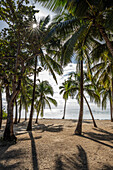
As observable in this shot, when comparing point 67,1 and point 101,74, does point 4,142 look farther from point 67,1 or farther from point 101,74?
point 101,74

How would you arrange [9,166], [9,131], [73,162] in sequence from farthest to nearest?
[9,131] < [73,162] < [9,166]

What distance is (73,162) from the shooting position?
4430mm

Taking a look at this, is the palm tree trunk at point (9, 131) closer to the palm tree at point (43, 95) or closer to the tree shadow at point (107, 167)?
the tree shadow at point (107, 167)

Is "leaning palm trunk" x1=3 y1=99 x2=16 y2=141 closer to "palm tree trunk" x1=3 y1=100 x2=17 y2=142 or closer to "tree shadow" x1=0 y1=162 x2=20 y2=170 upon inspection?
"palm tree trunk" x1=3 y1=100 x2=17 y2=142

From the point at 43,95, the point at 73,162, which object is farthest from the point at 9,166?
the point at 43,95

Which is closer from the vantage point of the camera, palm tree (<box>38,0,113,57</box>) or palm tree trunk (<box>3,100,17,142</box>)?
palm tree (<box>38,0,113,57</box>)

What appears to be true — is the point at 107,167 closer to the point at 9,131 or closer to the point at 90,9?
the point at 9,131

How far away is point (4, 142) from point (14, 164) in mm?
3500

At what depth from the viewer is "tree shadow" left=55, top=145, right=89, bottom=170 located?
4074mm

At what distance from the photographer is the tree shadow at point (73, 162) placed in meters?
4.07

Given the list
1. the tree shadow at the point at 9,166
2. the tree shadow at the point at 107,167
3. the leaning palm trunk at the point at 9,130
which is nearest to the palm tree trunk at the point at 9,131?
the leaning palm trunk at the point at 9,130

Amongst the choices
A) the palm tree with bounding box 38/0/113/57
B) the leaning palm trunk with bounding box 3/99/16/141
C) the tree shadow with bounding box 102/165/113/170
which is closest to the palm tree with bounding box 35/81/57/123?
the leaning palm trunk with bounding box 3/99/16/141

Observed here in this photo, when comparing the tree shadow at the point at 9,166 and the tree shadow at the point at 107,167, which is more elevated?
the tree shadow at the point at 107,167

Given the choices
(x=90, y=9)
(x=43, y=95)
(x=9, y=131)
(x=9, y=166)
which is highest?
(x=90, y=9)
